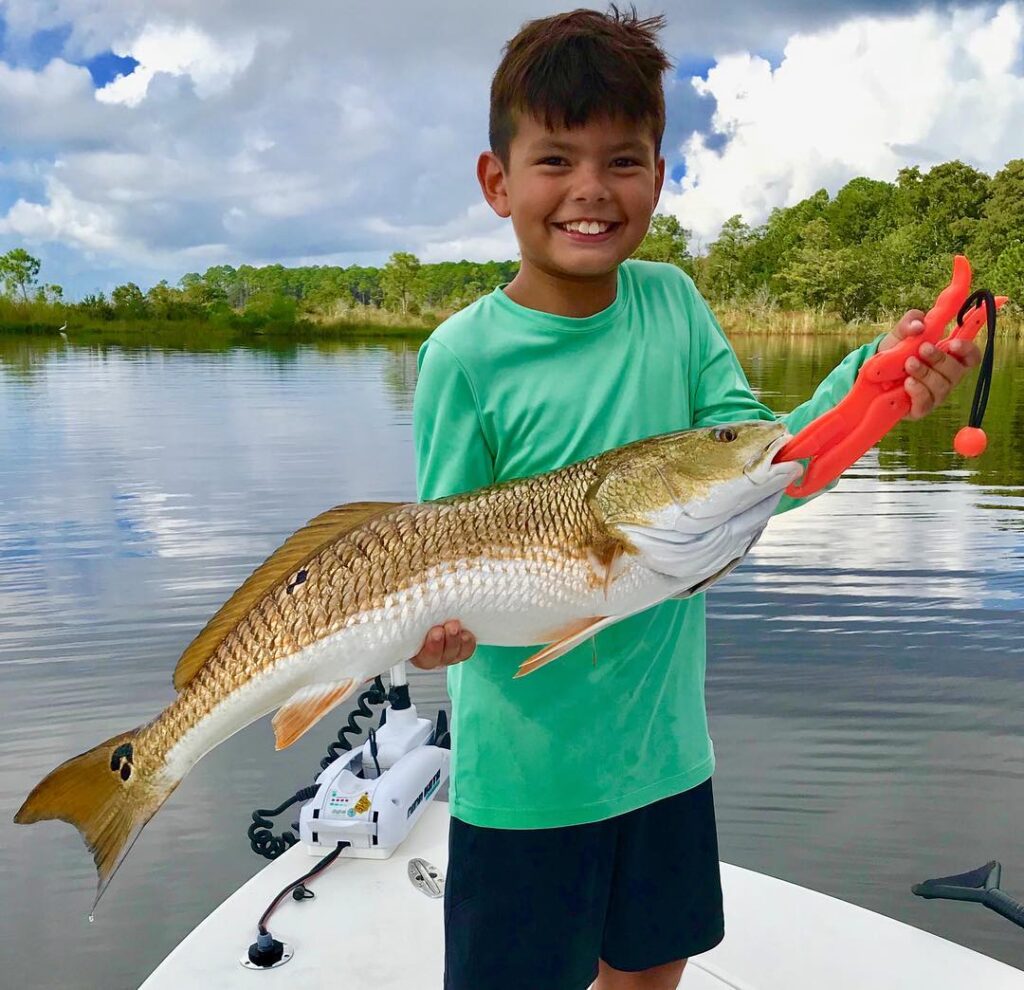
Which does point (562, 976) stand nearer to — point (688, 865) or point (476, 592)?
point (688, 865)

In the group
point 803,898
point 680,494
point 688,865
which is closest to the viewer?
point 680,494

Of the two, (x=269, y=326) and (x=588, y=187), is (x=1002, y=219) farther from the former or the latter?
(x=588, y=187)

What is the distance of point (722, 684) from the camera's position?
6605 millimetres

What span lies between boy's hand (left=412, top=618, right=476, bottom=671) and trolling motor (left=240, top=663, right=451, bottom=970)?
→ 1133 mm

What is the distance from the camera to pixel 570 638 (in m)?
1.74

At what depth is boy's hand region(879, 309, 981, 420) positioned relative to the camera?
164 centimetres

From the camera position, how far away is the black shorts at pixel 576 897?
1.94 m

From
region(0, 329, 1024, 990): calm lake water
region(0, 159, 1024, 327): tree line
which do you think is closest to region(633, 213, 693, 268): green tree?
region(0, 159, 1024, 327): tree line

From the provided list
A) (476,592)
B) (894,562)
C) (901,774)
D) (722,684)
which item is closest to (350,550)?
(476,592)

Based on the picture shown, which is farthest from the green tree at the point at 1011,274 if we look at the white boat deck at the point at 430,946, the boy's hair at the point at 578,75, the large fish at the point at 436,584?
the large fish at the point at 436,584

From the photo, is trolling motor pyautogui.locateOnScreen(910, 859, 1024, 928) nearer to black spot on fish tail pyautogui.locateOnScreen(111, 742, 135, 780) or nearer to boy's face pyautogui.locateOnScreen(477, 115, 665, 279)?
boy's face pyautogui.locateOnScreen(477, 115, 665, 279)

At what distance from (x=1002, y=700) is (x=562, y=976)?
5.51m

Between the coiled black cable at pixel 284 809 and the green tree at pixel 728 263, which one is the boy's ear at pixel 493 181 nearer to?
the coiled black cable at pixel 284 809

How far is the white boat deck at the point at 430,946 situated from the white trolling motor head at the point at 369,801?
92 mm
